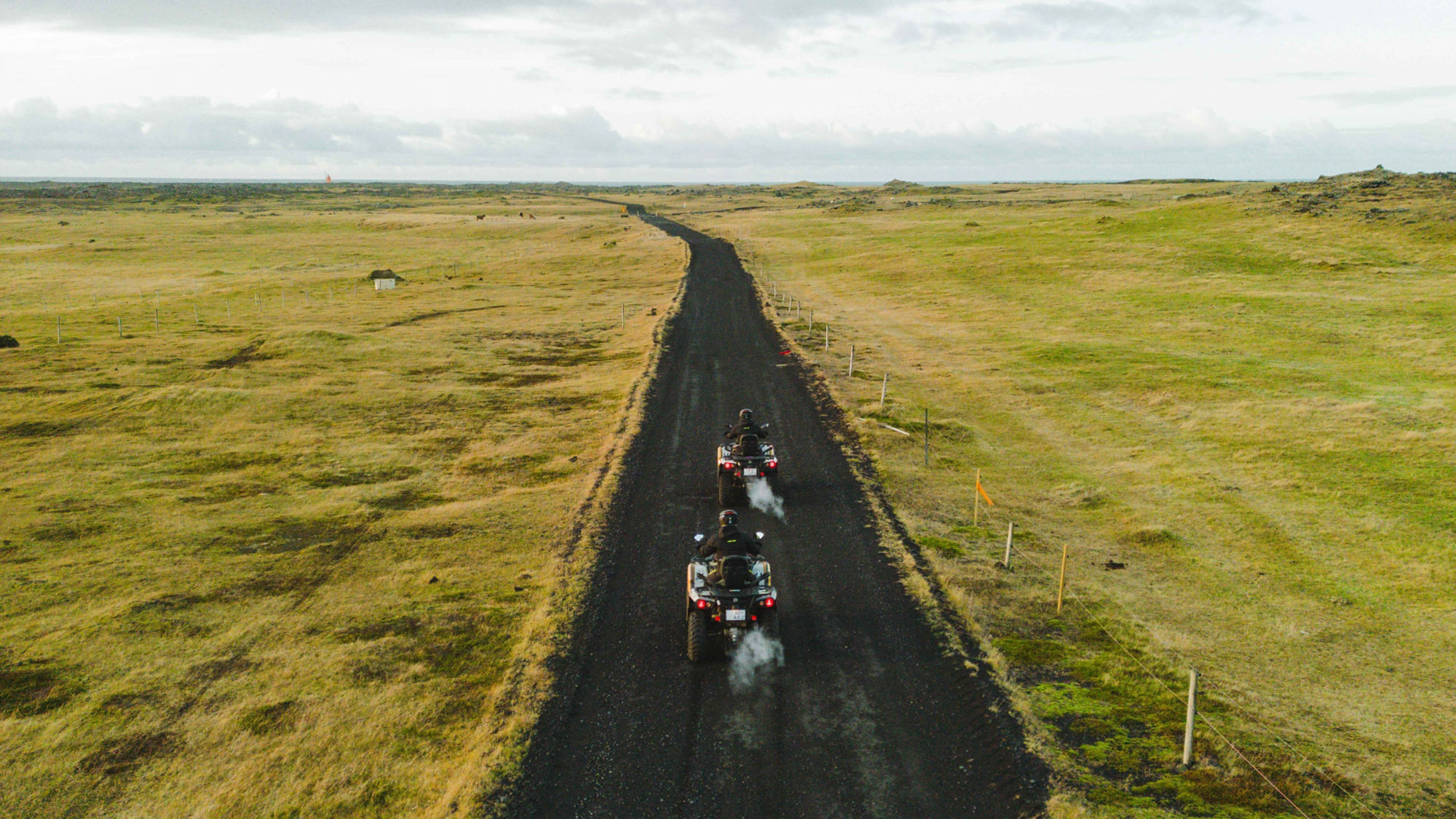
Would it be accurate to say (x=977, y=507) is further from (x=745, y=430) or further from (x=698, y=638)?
(x=698, y=638)

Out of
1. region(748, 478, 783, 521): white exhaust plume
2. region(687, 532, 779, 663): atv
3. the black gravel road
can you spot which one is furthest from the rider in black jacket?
region(748, 478, 783, 521): white exhaust plume

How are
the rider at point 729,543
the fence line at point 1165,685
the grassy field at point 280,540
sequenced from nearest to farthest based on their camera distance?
the fence line at point 1165,685, the grassy field at point 280,540, the rider at point 729,543

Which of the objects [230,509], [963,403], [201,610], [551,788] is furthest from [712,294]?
[551,788]

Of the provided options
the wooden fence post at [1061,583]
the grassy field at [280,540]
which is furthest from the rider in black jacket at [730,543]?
the wooden fence post at [1061,583]

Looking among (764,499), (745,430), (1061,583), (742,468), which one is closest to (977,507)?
(764,499)

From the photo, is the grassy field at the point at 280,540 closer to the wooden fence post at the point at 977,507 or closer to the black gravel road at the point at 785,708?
the black gravel road at the point at 785,708

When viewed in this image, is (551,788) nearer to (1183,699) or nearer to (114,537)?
(1183,699)
